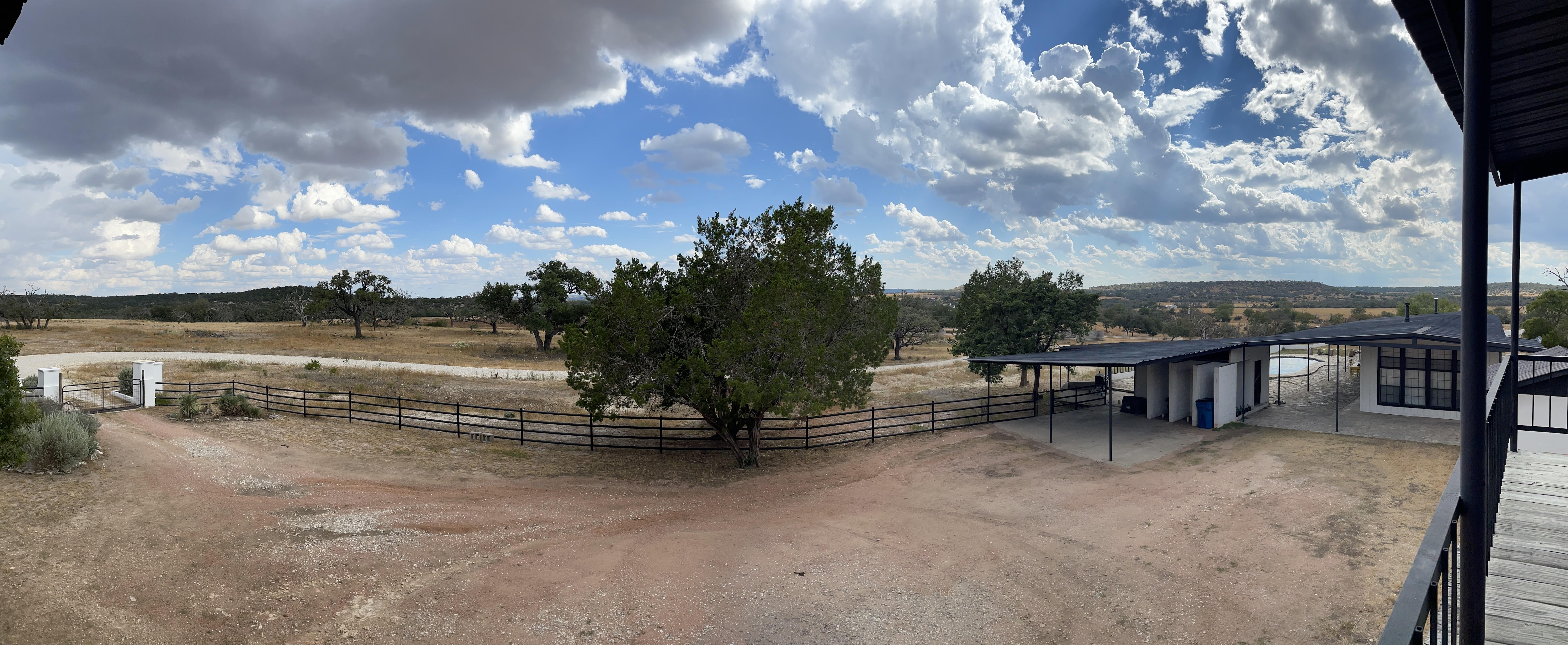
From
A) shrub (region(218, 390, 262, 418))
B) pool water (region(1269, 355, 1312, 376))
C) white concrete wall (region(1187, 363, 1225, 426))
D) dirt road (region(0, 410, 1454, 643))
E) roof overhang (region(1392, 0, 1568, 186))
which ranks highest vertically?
roof overhang (region(1392, 0, 1568, 186))

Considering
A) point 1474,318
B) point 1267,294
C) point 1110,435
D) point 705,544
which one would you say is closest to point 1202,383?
point 1110,435

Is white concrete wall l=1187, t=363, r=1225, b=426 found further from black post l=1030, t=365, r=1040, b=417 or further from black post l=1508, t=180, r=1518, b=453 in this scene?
black post l=1508, t=180, r=1518, b=453

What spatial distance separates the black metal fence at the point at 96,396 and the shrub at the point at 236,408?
289 cm

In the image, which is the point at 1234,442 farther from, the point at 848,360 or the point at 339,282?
the point at 339,282

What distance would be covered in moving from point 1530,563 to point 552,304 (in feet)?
155

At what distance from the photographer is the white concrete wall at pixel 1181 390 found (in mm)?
18750

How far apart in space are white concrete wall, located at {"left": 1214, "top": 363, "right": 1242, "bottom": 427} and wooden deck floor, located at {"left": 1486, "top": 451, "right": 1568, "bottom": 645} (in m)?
13.2

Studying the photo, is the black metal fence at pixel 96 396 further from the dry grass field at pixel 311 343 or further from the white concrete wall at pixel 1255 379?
the white concrete wall at pixel 1255 379

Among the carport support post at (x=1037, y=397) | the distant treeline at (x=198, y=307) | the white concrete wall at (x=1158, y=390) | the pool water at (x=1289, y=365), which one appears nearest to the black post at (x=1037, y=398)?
the carport support post at (x=1037, y=397)

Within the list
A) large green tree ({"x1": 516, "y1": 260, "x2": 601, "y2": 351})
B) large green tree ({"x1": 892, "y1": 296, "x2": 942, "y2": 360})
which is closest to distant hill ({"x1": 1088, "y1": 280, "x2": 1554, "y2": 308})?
large green tree ({"x1": 892, "y1": 296, "x2": 942, "y2": 360})

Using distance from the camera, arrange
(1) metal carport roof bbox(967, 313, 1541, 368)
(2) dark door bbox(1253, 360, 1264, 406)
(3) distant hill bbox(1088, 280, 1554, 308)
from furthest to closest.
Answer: (3) distant hill bbox(1088, 280, 1554, 308), (2) dark door bbox(1253, 360, 1264, 406), (1) metal carport roof bbox(967, 313, 1541, 368)

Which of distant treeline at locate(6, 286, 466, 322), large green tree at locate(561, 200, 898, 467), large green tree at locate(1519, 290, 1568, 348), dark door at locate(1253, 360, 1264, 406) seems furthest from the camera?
distant treeline at locate(6, 286, 466, 322)

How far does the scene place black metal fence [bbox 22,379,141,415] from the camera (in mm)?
18609

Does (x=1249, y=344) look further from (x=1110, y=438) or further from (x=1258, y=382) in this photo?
(x=1110, y=438)
